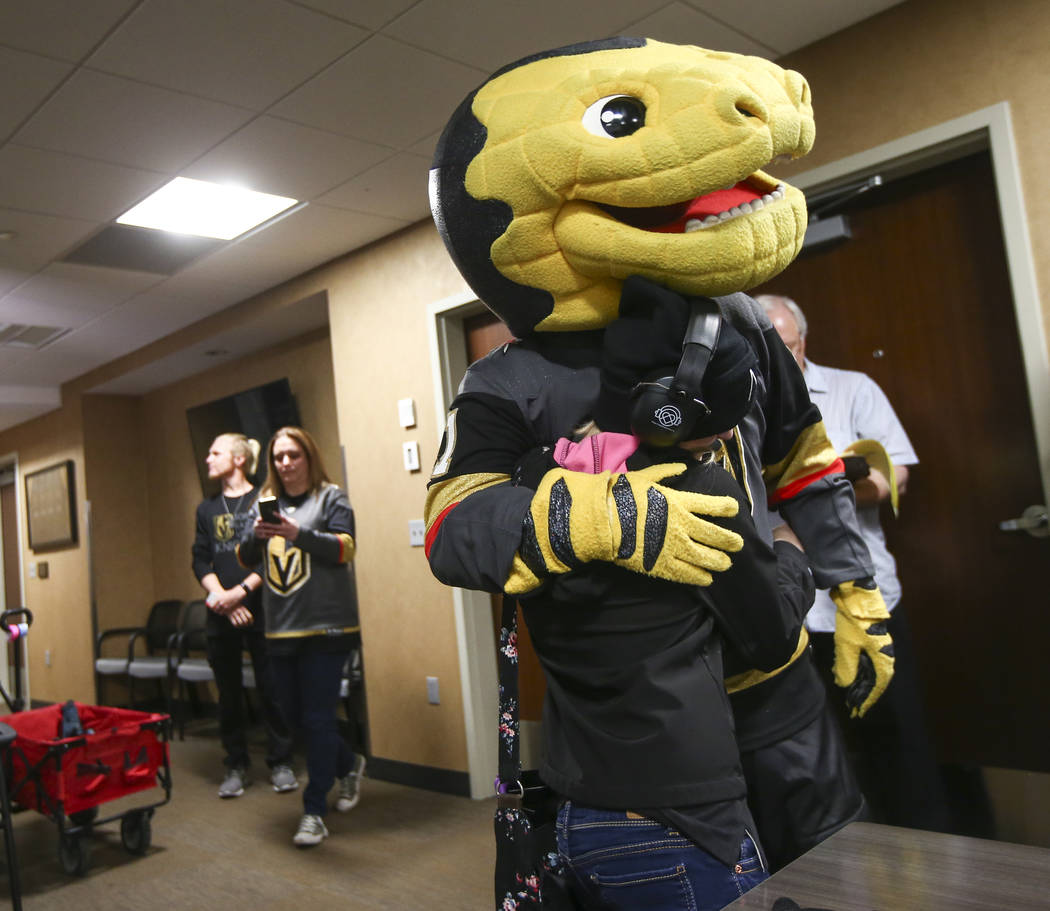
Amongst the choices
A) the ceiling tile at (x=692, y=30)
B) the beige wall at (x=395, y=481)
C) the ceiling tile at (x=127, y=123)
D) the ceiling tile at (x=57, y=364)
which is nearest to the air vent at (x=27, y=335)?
the ceiling tile at (x=57, y=364)

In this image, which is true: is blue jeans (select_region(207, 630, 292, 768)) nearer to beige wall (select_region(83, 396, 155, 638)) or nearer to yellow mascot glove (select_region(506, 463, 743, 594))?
beige wall (select_region(83, 396, 155, 638))

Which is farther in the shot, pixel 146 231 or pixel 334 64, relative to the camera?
pixel 146 231

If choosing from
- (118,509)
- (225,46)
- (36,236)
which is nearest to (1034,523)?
(225,46)

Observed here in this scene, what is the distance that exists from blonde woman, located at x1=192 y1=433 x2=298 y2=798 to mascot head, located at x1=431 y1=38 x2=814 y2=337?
3144 mm

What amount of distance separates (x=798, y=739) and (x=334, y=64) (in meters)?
2.25

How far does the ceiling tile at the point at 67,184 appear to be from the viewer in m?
2.98

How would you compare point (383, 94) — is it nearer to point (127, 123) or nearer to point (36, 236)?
point (127, 123)

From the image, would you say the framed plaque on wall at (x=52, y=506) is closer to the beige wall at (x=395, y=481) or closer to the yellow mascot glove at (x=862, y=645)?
the beige wall at (x=395, y=481)

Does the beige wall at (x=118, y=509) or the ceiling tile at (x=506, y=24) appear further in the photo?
the beige wall at (x=118, y=509)

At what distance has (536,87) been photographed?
97 centimetres

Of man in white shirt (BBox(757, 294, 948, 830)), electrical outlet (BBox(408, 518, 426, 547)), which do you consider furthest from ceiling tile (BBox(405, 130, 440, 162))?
electrical outlet (BBox(408, 518, 426, 547))

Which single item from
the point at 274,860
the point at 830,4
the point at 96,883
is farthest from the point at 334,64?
the point at 96,883

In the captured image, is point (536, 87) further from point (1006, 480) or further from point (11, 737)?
point (11, 737)

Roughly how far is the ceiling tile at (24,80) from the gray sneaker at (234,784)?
276 cm
